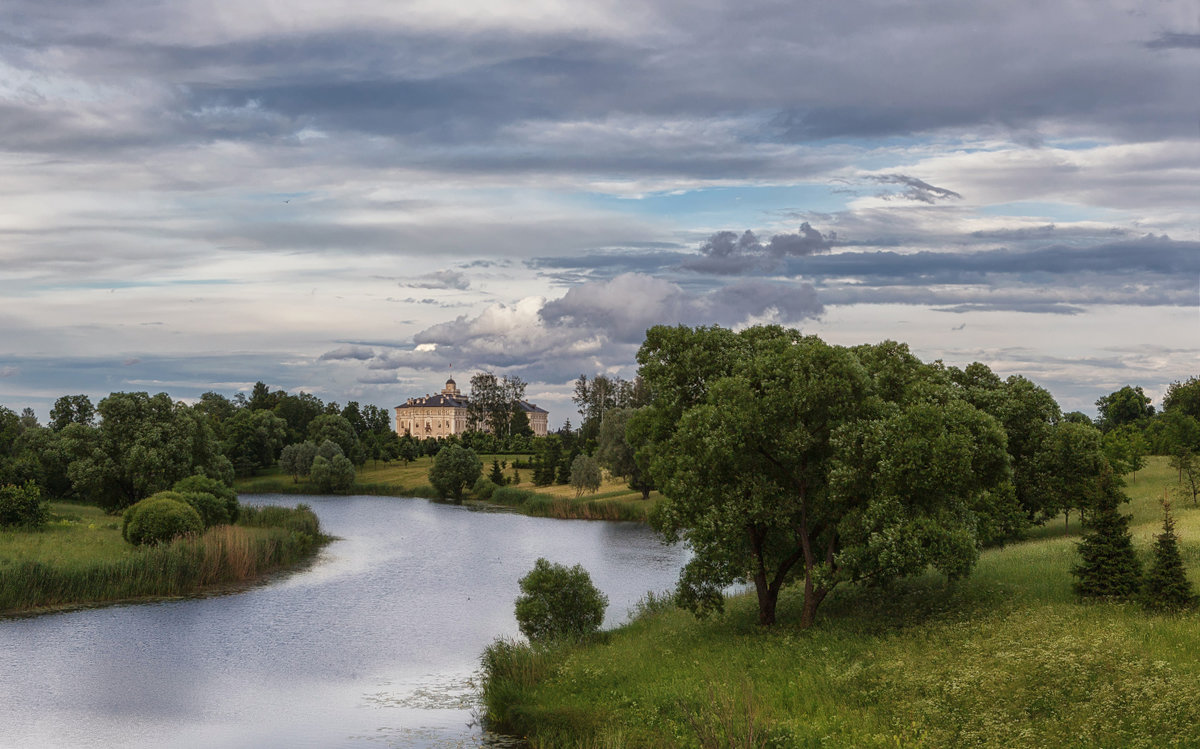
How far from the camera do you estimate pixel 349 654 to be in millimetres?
34750

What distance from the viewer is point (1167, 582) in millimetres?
24328

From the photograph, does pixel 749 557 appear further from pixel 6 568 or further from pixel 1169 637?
pixel 6 568

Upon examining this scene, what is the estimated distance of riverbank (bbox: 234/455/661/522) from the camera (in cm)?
8694

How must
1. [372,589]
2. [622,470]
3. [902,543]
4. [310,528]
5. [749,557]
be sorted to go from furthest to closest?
[622,470], [310,528], [372,589], [749,557], [902,543]

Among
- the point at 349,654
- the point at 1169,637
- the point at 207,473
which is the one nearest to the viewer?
the point at 1169,637

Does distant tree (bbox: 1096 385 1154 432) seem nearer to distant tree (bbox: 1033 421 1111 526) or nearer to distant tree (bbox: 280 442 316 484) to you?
distant tree (bbox: 1033 421 1111 526)

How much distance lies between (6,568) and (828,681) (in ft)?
118

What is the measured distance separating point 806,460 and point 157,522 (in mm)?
36173

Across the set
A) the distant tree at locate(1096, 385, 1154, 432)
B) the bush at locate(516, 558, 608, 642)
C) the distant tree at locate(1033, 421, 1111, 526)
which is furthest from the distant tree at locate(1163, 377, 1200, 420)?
the bush at locate(516, 558, 608, 642)

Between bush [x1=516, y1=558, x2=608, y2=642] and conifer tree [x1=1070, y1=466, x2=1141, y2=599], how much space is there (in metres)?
15.2

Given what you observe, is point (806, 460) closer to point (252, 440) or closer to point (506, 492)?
point (506, 492)

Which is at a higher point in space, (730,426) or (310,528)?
(730,426)

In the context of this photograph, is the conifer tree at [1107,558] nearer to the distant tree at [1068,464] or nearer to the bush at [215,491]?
the distant tree at [1068,464]

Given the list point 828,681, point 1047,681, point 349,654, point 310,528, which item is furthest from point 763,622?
point 310,528
